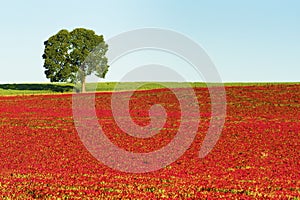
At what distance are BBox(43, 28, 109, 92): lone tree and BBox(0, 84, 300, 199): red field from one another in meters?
53.0

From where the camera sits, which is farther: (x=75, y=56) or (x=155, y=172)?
(x=75, y=56)

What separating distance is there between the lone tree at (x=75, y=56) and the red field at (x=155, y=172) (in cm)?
5301

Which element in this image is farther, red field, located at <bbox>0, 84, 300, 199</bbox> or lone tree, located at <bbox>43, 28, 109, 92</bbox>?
lone tree, located at <bbox>43, 28, 109, 92</bbox>

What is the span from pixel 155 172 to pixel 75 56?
7871 centimetres

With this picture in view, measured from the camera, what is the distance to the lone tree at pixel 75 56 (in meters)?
A: 91.5

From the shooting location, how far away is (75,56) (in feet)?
303

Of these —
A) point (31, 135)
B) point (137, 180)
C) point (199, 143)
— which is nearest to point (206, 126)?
point (199, 143)

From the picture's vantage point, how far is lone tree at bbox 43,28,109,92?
9150 cm

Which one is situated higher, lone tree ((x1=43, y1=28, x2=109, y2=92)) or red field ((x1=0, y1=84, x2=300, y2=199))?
lone tree ((x1=43, y1=28, x2=109, y2=92))

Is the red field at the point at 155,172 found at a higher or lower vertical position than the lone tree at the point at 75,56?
lower

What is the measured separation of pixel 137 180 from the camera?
45.5 feet

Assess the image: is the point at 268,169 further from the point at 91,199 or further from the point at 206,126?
the point at 206,126

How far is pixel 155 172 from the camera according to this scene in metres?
16.2

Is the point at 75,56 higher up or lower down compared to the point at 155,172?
higher up
